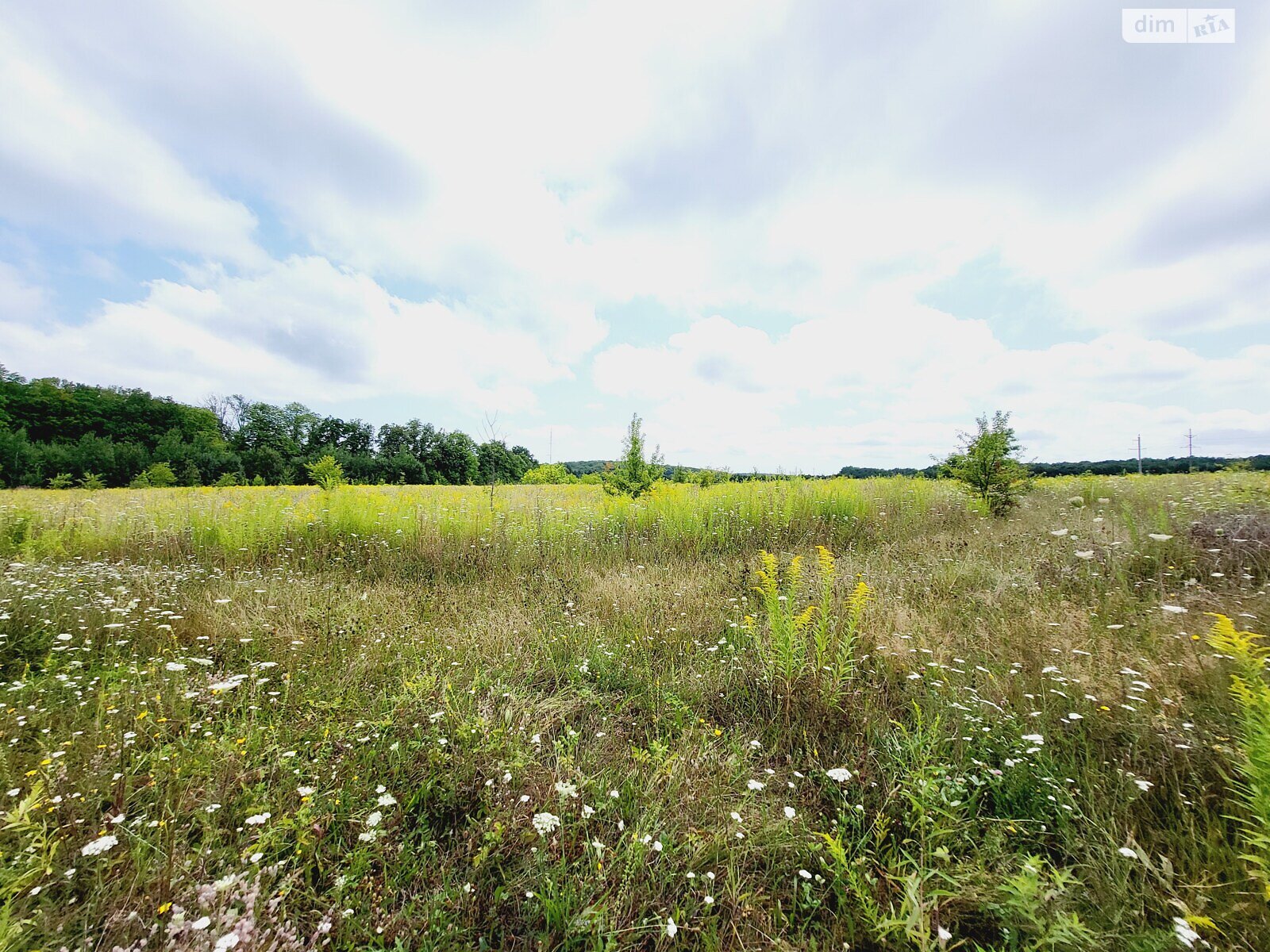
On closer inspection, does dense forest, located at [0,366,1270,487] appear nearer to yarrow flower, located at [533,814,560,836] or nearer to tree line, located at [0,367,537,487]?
tree line, located at [0,367,537,487]

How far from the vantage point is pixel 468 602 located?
454 cm

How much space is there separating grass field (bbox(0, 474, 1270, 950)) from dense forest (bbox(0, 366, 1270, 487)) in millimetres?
24074

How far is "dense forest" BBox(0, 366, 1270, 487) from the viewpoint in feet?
120

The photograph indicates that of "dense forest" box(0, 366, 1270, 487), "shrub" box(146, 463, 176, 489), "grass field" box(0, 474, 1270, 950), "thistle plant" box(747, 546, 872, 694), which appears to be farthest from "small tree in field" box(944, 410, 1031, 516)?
"shrub" box(146, 463, 176, 489)

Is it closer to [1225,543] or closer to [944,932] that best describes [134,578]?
[944,932]

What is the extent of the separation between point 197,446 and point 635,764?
68.1 meters

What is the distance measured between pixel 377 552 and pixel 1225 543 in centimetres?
1003

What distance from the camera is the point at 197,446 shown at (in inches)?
1912

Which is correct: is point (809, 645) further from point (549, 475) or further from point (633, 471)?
point (549, 475)

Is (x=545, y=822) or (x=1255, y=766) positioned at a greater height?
(x=1255, y=766)

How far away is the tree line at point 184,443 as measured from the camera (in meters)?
38.3

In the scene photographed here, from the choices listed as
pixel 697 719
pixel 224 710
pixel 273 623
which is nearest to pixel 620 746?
pixel 697 719

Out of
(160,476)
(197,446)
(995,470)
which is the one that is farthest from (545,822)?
(197,446)

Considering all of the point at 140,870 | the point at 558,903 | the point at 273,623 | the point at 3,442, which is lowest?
the point at 558,903
